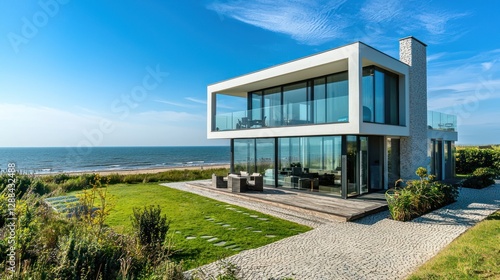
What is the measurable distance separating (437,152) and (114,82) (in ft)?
69.6

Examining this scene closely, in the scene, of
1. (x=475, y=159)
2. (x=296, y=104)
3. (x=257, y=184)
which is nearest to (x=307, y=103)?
(x=296, y=104)

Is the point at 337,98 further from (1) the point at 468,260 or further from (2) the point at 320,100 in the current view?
(1) the point at 468,260

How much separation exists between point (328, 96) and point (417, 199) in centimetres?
565

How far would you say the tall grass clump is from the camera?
7887mm

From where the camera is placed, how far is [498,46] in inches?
535

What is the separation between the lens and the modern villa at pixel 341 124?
1029 centimetres

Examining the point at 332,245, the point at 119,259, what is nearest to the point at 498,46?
the point at 332,245

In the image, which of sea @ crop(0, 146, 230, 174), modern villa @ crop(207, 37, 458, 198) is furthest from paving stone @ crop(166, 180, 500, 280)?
sea @ crop(0, 146, 230, 174)

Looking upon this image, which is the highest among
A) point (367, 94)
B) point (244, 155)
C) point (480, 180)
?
point (367, 94)

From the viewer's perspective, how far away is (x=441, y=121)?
49.0 feet

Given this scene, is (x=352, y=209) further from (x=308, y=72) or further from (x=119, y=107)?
(x=119, y=107)

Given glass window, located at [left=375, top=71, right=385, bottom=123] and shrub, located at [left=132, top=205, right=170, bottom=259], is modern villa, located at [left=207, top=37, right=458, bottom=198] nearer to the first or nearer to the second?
glass window, located at [left=375, top=71, right=385, bottom=123]

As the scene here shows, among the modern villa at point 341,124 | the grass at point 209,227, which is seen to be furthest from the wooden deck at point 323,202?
the grass at point 209,227

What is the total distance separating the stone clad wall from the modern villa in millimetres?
45
